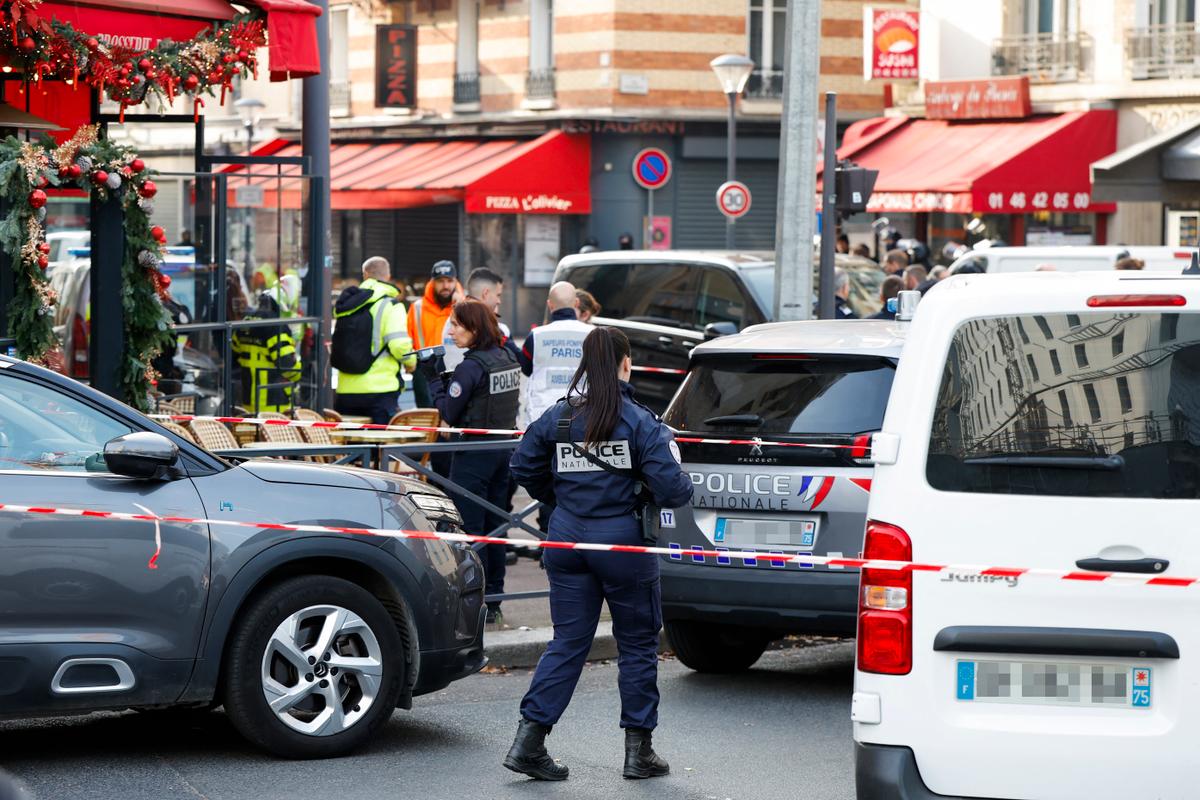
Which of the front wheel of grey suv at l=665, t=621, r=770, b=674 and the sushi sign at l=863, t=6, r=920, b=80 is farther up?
the sushi sign at l=863, t=6, r=920, b=80

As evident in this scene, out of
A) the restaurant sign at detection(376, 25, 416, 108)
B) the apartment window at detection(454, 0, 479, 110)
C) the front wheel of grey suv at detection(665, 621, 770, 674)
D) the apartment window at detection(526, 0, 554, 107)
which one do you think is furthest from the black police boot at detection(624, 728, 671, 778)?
the restaurant sign at detection(376, 25, 416, 108)

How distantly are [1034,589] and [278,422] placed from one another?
6647 millimetres

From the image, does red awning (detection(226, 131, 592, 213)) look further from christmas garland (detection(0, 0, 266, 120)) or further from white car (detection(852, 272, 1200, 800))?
white car (detection(852, 272, 1200, 800))

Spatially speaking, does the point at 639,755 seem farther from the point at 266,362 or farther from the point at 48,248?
the point at 266,362

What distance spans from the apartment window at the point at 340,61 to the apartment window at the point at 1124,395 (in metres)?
33.6

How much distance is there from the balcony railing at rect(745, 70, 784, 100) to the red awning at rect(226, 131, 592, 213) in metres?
3.07

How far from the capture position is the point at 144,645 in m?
6.13

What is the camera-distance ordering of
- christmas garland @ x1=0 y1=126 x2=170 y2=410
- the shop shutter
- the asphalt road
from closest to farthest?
the asphalt road → christmas garland @ x1=0 y1=126 x2=170 y2=410 → the shop shutter

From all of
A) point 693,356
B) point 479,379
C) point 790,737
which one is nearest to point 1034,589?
point 790,737

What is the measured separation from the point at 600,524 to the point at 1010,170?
71.2 ft

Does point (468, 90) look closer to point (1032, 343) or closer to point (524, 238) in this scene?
point (524, 238)

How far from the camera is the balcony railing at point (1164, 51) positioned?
997 inches

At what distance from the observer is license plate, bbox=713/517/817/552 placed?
750 cm

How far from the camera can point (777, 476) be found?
24.7 ft
